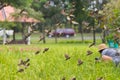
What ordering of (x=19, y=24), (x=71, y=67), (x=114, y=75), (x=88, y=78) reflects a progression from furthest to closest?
(x=19, y=24) → (x=71, y=67) → (x=114, y=75) → (x=88, y=78)

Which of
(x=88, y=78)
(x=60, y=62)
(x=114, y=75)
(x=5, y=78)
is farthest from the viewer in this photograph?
(x=60, y=62)

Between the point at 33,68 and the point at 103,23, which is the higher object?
the point at 103,23

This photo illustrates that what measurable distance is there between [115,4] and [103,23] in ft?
1.03

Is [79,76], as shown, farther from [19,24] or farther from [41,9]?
[41,9]

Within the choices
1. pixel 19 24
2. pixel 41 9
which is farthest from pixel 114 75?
pixel 41 9

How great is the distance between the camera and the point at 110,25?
17.0ft

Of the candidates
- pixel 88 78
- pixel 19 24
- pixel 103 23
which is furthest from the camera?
pixel 19 24

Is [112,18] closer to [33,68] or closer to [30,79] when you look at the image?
[33,68]

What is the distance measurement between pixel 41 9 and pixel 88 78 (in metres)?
35.6

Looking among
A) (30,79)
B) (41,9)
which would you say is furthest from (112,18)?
(41,9)

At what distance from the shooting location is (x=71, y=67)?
424 cm

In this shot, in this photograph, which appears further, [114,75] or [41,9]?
[41,9]

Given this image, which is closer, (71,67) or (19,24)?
(71,67)

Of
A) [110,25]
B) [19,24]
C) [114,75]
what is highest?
[110,25]
